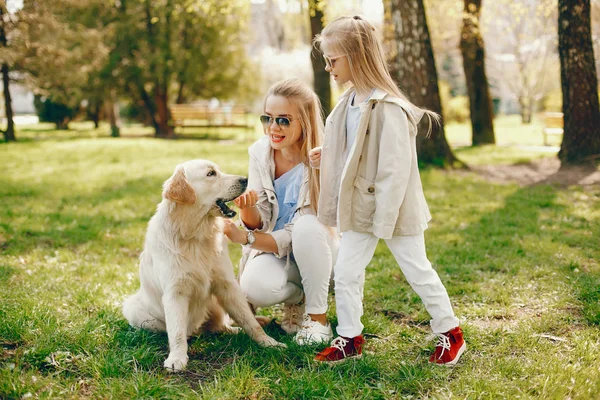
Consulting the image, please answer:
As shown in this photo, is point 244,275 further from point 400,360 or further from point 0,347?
point 0,347

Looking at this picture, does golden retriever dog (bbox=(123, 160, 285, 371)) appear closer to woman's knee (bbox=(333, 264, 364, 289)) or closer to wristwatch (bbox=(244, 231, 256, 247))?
wristwatch (bbox=(244, 231, 256, 247))

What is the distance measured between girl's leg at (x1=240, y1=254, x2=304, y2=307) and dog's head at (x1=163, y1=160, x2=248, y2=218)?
1.44ft

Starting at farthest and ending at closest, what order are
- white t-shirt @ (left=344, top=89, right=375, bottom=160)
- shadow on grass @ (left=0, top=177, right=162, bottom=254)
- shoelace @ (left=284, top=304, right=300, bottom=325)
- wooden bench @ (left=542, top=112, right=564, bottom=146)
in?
wooden bench @ (left=542, top=112, right=564, bottom=146) < shadow on grass @ (left=0, top=177, right=162, bottom=254) < shoelace @ (left=284, top=304, right=300, bottom=325) < white t-shirt @ (left=344, top=89, right=375, bottom=160)

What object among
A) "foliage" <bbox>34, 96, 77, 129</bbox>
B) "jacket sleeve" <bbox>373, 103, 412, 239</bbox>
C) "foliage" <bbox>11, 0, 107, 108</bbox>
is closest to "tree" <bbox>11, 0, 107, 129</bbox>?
"foliage" <bbox>11, 0, 107, 108</bbox>

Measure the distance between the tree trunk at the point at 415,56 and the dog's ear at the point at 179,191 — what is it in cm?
662

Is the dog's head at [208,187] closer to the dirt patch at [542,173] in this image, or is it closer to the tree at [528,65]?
the dirt patch at [542,173]

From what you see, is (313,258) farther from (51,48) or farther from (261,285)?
(51,48)

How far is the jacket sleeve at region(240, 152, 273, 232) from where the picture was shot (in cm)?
376

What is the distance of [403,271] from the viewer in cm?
321

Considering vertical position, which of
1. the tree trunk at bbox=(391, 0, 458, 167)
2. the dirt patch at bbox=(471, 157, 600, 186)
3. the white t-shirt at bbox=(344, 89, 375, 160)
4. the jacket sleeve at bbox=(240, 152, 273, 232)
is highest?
the tree trunk at bbox=(391, 0, 458, 167)

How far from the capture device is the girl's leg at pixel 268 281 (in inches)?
142

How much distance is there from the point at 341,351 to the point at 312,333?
31 centimetres

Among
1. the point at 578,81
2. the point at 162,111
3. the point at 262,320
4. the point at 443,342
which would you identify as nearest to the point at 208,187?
the point at 262,320

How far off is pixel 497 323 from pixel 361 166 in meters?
1.60
